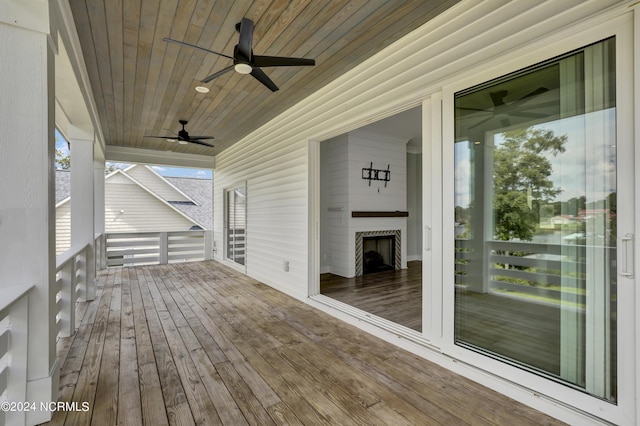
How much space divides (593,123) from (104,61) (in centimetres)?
434

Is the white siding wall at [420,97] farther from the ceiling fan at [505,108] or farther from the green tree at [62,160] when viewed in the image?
the green tree at [62,160]

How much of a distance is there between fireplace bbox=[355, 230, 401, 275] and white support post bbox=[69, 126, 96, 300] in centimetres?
440

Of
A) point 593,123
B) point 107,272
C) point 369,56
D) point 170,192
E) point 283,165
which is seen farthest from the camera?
point 170,192

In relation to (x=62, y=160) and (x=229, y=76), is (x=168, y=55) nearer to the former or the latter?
(x=229, y=76)

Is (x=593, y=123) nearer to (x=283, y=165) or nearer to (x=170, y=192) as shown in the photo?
(x=283, y=165)

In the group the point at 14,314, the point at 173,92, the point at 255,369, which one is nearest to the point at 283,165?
the point at 173,92

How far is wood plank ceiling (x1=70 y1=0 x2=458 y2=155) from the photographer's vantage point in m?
2.37

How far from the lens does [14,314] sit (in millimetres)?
1712

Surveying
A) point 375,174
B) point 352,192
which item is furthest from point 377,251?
point 375,174

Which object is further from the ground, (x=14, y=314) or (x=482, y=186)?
(x=482, y=186)

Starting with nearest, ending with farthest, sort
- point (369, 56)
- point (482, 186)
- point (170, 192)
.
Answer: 1. point (482, 186)
2. point (369, 56)
3. point (170, 192)

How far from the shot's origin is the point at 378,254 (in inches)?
252

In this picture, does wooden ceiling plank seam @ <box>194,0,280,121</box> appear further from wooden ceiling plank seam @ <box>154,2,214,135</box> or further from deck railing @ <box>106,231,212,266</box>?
deck railing @ <box>106,231,212,266</box>

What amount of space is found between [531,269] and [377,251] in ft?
14.5
